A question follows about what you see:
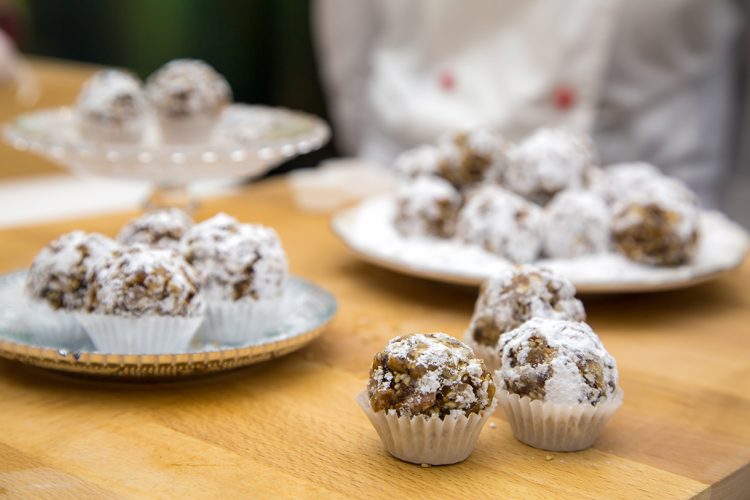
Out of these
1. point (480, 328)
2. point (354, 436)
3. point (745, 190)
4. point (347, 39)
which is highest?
point (347, 39)

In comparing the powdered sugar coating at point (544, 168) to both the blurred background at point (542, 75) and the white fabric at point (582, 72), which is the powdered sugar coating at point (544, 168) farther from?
the white fabric at point (582, 72)

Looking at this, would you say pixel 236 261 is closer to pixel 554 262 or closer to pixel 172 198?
pixel 554 262

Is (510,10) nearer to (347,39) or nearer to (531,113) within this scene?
(531,113)

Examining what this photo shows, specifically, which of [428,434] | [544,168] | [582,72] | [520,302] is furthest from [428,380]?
[582,72]

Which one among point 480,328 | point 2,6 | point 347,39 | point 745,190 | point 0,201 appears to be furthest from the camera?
point 2,6

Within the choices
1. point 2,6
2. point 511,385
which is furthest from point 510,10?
point 511,385

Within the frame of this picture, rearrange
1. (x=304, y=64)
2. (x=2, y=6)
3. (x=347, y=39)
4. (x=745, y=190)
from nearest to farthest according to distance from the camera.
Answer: (x=745, y=190)
(x=347, y=39)
(x=2, y=6)
(x=304, y=64)


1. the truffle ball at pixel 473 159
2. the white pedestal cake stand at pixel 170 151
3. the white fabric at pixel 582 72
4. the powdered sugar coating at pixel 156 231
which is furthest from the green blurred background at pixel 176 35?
the powdered sugar coating at pixel 156 231
